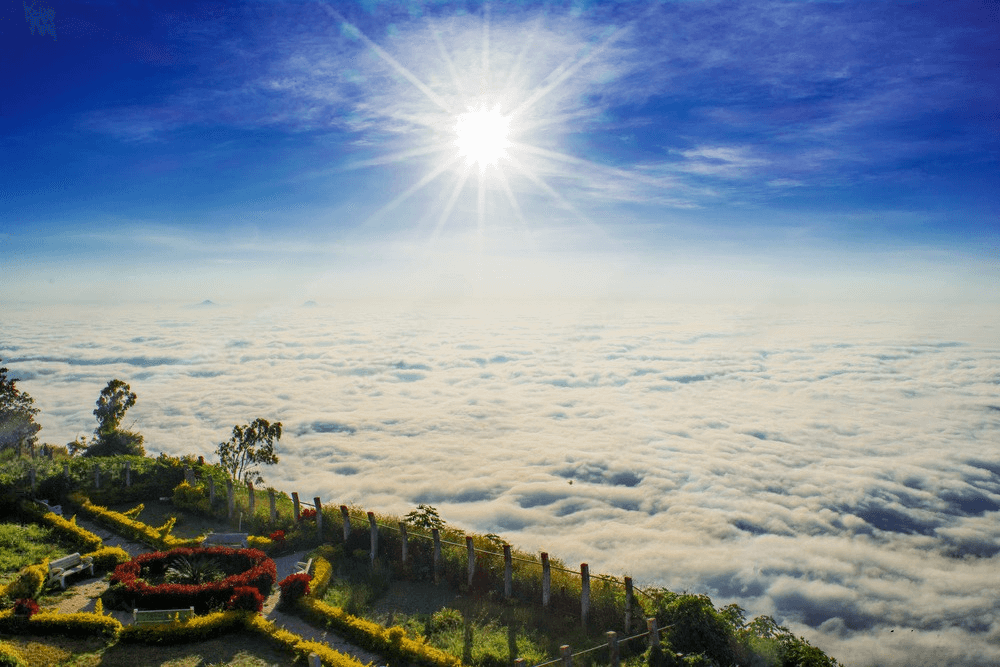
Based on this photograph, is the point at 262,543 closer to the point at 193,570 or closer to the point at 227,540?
the point at 227,540

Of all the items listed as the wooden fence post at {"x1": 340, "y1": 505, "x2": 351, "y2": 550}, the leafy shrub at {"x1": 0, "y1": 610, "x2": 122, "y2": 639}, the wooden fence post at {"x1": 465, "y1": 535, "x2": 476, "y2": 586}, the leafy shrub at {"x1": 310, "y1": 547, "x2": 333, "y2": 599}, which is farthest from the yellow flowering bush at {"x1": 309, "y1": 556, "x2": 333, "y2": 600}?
the leafy shrub at {"x1": 0, "y1": 610, "x2": 122, "y2": 639}

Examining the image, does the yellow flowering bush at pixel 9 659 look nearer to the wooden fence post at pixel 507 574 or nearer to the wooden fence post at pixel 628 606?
the wooden fence post at pixel 507 574

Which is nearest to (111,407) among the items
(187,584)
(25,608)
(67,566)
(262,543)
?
(262,543)

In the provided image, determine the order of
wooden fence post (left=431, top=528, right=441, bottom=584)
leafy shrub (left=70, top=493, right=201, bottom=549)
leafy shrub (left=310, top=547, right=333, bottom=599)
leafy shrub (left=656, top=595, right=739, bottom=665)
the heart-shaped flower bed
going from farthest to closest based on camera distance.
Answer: leafy shrub (left=70, top=493, right=201, bottom=549) → wooden fence post (left=431, top=528, right=441, bottom=584) → leafy shrub (left=310, top=547, right=333, bottom=599) → the heart-shaped flower bed → leafy shrub (left=656, top=595, right=739, bottom=665)

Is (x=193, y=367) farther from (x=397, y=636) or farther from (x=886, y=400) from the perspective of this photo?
(x=886, y=400)

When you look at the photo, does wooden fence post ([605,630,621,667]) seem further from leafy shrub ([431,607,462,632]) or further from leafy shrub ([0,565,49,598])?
leafy shrub ([0,565,49,598])
